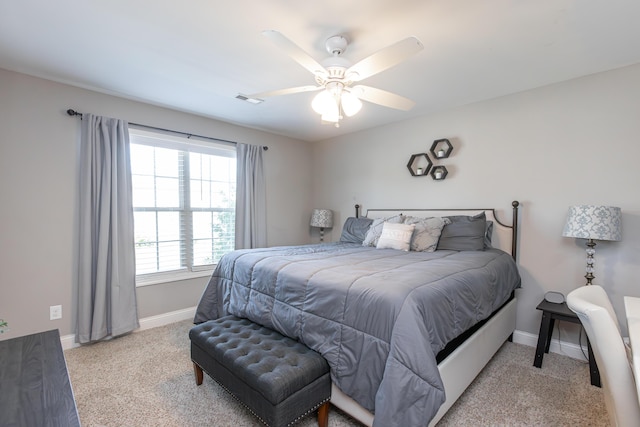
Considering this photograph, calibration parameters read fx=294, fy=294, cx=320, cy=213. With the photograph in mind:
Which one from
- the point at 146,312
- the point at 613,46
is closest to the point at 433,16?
the point at 613,46

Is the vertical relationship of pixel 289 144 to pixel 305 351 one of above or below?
above

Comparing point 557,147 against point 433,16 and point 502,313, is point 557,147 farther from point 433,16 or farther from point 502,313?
point 433,16

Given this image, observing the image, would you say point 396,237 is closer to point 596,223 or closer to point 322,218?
point 596,223

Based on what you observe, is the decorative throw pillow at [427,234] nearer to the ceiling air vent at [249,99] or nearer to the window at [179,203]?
the ceiling air vent at [249,99]

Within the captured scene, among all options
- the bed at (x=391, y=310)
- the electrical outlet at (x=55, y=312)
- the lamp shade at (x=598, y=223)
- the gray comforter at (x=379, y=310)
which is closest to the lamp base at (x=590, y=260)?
the lamp shade at (x=598, y=223)

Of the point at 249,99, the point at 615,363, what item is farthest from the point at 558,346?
the point at 249,99

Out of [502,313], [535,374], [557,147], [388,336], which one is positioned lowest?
[535,374]

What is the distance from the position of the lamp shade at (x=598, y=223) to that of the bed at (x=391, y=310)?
23.1 inches

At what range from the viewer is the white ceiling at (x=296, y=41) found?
1718mm

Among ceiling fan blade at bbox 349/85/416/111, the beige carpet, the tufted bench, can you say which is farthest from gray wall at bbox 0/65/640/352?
the tufted bench

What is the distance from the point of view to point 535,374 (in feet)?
7.54

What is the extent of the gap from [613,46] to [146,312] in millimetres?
4726

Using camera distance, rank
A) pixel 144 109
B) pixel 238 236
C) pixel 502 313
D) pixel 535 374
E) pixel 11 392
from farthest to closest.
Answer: pixel 238 236 < pixel 144 109 < pixel 502 313 < pixel 535 374 < pixel 11 392

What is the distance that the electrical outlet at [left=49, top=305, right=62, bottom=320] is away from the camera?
265cm
